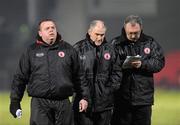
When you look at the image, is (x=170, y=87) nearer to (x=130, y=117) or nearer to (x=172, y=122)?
(x=172, y=122)

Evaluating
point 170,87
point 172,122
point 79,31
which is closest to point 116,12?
point 79,31

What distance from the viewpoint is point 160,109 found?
1401 centimetres

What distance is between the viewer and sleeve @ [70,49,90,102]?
600 centimetres

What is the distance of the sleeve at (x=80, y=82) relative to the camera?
19.7 ft

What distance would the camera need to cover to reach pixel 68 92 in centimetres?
587

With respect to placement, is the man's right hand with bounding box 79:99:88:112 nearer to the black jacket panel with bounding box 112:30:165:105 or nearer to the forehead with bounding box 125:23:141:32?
the black jacket panel with bounding box 112:30:165:105

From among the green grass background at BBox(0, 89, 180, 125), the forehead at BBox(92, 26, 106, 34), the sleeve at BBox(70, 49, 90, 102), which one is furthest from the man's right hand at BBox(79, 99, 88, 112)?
the green grass background at BBox(0, 89, 180, 125)

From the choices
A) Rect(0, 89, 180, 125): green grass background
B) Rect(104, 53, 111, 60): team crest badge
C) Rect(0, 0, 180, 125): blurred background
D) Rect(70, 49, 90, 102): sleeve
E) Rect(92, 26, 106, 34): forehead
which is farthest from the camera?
Rect(0, 0, 180, 125): blurred background

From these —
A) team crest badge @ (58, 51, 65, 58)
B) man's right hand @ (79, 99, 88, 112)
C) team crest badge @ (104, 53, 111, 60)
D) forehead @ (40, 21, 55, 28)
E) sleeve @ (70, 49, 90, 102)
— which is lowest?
man's right hand @ (79, 99, 88, 112)

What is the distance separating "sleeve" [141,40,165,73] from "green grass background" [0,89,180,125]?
15.8ft

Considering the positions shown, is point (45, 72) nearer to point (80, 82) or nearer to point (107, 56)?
point (80, 82)

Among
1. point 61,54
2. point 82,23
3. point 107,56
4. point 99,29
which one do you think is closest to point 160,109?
point 82,23

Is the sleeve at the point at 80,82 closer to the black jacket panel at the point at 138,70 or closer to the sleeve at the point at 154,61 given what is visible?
the black jacket panel at the point at 138,70

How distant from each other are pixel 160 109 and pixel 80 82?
813cm
